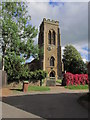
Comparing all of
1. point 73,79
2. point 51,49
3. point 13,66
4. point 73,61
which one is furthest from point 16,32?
point 73,61

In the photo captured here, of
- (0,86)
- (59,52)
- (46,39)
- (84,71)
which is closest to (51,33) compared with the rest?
(46,39)

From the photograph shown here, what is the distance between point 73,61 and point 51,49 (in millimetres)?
9518

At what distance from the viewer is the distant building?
126 feet

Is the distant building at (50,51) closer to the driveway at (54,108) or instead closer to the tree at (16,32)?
the tree at (16,32)

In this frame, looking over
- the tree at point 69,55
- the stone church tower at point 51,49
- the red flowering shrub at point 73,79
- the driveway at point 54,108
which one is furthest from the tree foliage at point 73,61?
the driveway at point 54,108

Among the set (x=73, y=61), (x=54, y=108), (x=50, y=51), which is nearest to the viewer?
(x=54, y=108)

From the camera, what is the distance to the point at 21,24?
941 inches

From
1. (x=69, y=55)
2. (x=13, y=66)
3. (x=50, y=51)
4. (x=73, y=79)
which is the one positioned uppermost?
(x=50, y=51)

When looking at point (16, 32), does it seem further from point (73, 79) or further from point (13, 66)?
point (73, 79)

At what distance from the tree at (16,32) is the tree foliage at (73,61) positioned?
2011cm

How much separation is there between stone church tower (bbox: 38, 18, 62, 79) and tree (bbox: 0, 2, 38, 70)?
13387 mm

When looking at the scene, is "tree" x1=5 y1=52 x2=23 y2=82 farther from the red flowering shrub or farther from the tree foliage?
the tree foliage

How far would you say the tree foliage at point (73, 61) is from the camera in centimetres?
4003

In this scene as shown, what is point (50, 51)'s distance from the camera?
131 feet
